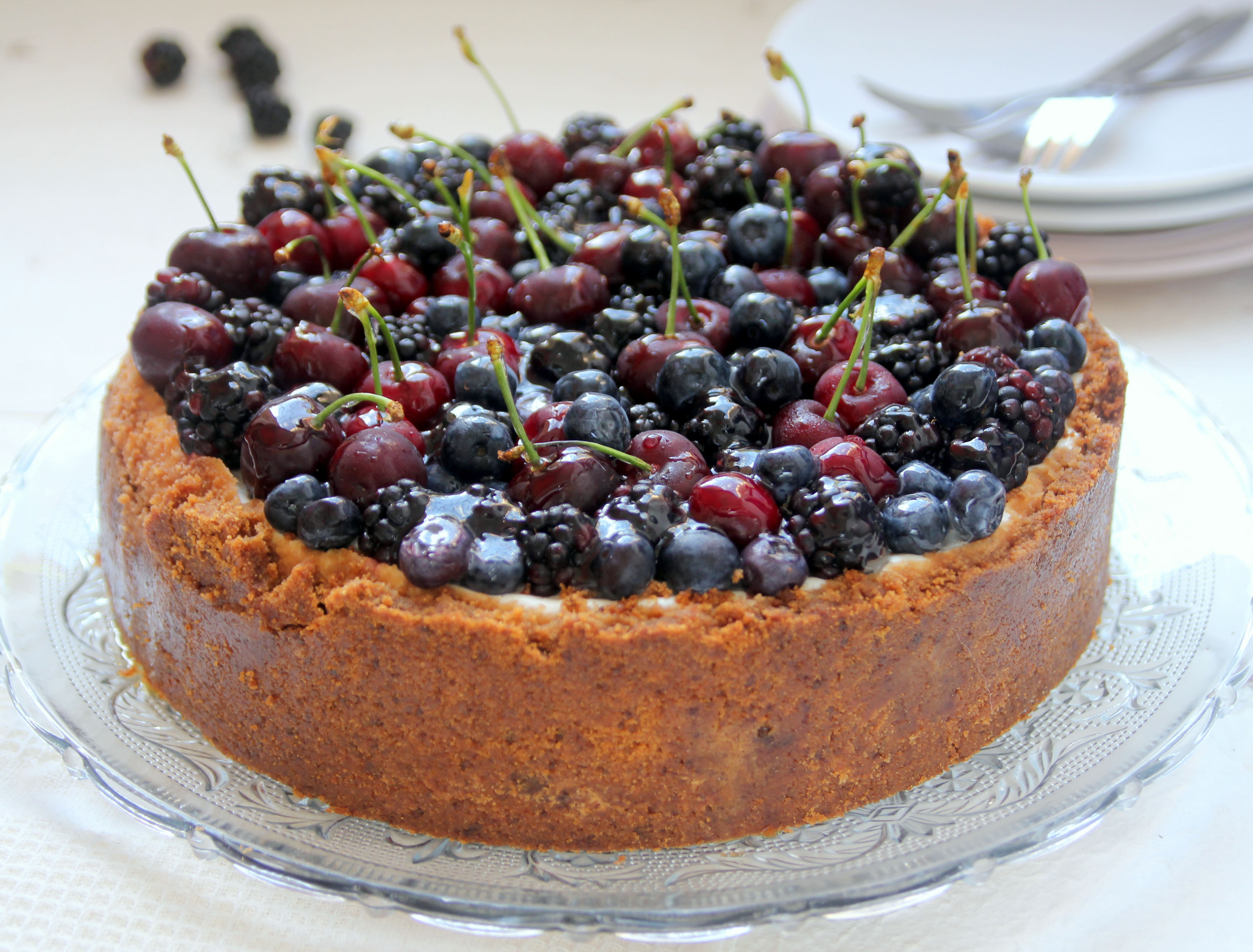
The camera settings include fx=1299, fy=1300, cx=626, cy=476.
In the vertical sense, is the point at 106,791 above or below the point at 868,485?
below

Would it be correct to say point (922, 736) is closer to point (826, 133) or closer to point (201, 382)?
point (201, 382)

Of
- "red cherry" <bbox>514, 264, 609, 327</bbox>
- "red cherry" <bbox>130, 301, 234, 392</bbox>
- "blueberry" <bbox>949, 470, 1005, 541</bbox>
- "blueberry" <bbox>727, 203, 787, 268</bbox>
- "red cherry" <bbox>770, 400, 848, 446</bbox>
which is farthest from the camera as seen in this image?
"blueberry" <bbox>727, 203, 787, 268</bbox>

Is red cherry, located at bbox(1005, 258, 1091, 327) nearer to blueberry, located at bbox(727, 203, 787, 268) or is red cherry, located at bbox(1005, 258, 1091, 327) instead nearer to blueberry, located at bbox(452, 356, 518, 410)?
blueberry, located at bbox(727, 203, 787, 268)

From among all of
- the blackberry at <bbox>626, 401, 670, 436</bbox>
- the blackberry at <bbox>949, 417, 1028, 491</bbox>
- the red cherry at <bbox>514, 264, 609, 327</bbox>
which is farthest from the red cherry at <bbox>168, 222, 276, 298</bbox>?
the blackberry at <bbox>949, 417, 1028, 491</bbox>

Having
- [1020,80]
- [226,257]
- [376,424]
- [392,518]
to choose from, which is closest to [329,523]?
[392,518]

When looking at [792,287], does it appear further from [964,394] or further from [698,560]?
[698,560]

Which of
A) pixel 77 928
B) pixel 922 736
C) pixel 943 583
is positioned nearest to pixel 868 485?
pixel 943 583

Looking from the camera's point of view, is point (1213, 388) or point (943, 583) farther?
point (1213, 388)
